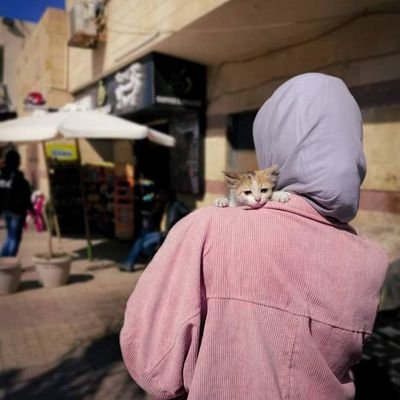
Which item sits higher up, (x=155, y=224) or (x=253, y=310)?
(x=253, y=310)

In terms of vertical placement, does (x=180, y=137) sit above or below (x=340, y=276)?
above

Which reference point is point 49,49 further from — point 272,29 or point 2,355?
point 2,355

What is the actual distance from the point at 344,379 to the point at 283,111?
2.65ft

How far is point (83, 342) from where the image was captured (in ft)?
13.8

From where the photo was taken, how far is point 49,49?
11.8 meters

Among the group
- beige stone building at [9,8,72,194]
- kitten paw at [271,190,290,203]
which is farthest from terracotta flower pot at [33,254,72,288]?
beige stone building at [9,8,72,194]

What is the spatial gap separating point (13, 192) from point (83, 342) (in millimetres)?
3343

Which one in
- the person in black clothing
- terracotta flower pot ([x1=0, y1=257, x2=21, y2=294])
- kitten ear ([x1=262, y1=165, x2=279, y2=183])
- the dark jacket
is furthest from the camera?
the person in black clothing

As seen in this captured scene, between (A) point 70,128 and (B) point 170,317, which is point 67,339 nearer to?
(A) point 70,128

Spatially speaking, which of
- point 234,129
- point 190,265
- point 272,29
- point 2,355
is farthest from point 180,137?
point 190,265

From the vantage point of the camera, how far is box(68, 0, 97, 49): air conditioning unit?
8.96m

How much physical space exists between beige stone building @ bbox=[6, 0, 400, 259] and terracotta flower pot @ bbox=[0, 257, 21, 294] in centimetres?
338

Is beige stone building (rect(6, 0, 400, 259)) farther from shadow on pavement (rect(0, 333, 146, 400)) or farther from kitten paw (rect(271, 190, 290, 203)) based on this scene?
kitten paw (rect(271, 190, 290, 203))

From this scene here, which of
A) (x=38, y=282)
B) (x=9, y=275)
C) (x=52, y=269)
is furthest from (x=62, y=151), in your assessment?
(x=9, y=275)
